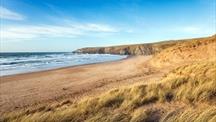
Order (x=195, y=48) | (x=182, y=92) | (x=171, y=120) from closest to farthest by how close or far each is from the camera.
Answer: (x=171, y=120) → (x=182, y=92) → (x=195, y=48)

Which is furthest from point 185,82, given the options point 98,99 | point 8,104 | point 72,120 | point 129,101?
point 8,104

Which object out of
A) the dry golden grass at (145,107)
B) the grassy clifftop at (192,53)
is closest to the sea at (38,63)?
the grassy clifftop at (192,53)

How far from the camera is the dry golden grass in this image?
5434 mm

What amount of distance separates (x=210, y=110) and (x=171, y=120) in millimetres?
898

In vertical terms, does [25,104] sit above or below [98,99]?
below

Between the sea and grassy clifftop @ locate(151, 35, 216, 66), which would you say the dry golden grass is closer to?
grassy clifftop @ locate(151, 35, 216, 66)

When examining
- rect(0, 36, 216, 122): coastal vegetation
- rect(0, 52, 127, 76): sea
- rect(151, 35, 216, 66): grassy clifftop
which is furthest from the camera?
rect(0, 52, 127, 76): sea

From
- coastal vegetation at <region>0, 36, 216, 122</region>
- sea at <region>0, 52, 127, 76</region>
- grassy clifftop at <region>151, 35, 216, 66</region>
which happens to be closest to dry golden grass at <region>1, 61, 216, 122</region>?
coastal vegetation at <region>0, 36, 216, 122</region>

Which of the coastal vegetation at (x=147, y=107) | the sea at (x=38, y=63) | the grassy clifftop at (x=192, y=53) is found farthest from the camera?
the sea at (x=38, y=63)

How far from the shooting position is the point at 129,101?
6.69m

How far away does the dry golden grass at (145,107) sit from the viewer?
543 centimetres

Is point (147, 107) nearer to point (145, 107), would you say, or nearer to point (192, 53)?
point (145, 107)

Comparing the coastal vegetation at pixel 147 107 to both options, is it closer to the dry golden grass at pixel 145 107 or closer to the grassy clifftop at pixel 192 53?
the dry golden grass at pixel 145 107

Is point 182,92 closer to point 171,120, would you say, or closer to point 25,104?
point 171,120
